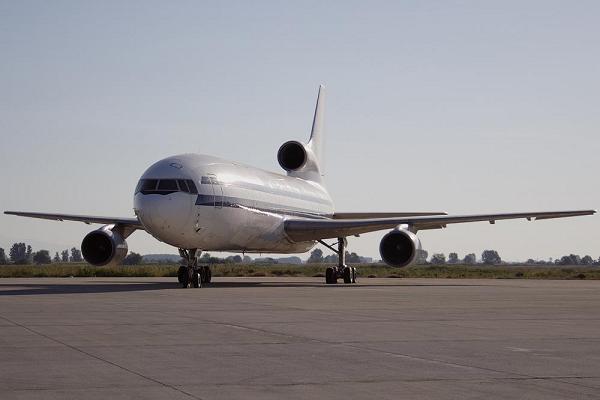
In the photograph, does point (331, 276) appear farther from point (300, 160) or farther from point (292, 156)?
point (292, 156)

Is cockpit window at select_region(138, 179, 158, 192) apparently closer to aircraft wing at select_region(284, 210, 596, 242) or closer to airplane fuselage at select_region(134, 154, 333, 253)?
airplane fuselage at select_region(134, 154, 333, 253)

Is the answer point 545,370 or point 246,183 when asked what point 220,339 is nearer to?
point 545,370

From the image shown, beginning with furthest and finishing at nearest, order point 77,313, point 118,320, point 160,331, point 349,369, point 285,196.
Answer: point 285,196
point 77,313
point 118,320
point 160,331
point 349,369

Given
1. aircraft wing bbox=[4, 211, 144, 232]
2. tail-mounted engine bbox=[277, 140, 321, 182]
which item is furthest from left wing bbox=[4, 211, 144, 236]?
tail-mounted engine bbox=[277, 140, 321, 182]

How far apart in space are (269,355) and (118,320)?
5.27 meters

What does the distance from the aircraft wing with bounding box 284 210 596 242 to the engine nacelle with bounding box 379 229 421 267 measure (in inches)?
55.3

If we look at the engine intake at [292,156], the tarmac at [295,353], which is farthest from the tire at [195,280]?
the engine intake at [292,156]

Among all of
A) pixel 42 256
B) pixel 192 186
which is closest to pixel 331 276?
pixel 192 186

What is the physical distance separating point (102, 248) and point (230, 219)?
477 cm

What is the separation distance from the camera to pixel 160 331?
12688 mm

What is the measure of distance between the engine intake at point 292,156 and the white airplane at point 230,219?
3372 mm

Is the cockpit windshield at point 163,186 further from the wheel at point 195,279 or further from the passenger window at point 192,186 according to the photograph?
the wheel at point 195,279

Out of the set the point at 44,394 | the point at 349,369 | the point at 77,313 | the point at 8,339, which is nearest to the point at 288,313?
the point at 77,313

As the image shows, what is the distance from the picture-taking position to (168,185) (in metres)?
28.9
